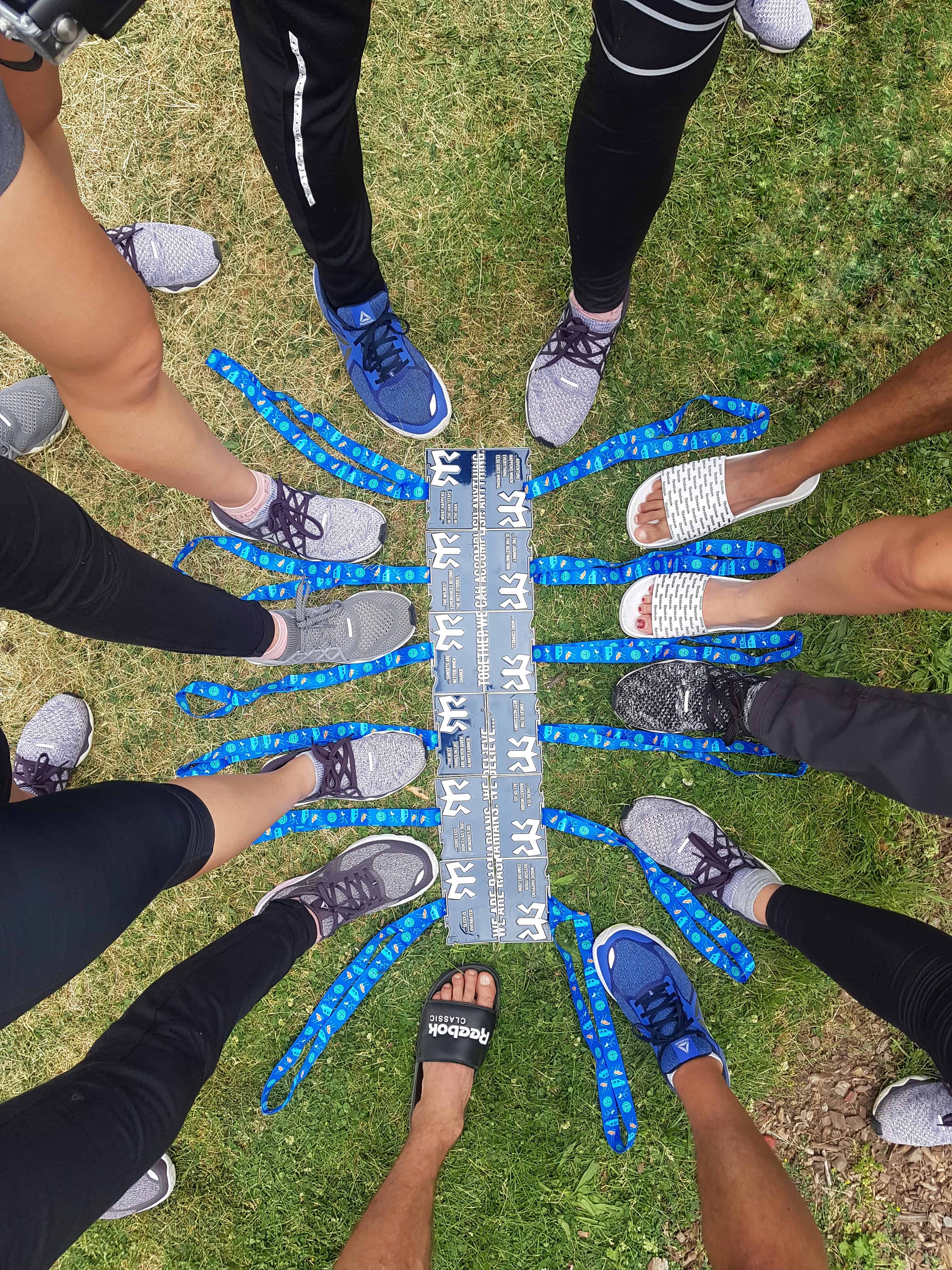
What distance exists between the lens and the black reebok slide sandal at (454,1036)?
9.39ft

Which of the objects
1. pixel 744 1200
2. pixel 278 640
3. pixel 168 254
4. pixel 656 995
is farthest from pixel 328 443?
pixel 744 1200

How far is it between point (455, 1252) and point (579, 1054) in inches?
35.1

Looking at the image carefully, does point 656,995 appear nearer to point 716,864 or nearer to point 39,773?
point 716,864

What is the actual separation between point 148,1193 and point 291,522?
2.71 meters

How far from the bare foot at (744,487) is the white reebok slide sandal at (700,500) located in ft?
0.04

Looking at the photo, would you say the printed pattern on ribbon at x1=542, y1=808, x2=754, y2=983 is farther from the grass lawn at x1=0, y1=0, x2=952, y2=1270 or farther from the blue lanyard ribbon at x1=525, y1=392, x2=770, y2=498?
the blue lanyard ribbon at x1=525, y1=392, x2=770, y2=498

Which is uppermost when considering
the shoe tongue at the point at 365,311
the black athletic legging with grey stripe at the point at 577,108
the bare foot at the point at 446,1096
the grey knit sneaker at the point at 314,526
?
the black athletic legging with grey stripe at the point at 577,108

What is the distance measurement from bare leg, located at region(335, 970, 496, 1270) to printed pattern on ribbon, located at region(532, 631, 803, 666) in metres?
1.36

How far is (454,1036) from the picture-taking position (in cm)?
288

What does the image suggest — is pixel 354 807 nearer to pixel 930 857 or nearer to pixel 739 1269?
pixel 739 1269

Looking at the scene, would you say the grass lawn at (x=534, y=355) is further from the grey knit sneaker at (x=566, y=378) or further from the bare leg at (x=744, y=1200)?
the bare leg at (x=744, y=1200)

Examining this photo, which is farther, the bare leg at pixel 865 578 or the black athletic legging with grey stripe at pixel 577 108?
the bare leg at pixel 865 578

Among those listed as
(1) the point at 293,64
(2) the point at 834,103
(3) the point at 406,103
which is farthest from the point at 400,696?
(2) the point at 834,103

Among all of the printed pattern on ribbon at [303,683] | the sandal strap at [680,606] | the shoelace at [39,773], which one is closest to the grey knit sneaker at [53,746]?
the shoelace at [39,773]
